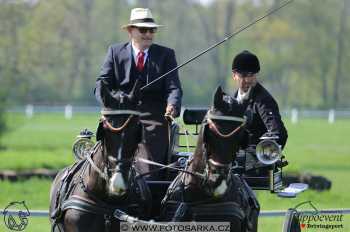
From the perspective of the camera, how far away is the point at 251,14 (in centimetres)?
7544

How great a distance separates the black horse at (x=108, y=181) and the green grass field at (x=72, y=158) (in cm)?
419

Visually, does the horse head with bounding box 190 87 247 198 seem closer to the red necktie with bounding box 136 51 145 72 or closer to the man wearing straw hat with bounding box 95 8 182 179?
the man wearing straw hat with bounding box 95 8 182 179

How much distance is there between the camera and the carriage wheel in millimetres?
9273

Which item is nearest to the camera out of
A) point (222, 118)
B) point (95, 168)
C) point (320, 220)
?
point (222, 118)

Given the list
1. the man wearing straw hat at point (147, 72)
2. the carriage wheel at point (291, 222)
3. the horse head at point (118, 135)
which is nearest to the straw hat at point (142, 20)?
the man wearing straw hat at point (147, 72)

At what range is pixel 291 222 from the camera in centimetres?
930

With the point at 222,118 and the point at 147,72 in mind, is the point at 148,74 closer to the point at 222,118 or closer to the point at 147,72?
the point at 147,72

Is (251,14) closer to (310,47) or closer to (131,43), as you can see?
(310,47)

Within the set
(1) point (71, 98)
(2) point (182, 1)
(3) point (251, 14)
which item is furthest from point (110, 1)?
(1) point (71, 98)

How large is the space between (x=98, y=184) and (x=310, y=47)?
64.5m

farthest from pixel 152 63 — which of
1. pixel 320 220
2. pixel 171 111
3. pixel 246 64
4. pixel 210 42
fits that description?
pixel 210 42

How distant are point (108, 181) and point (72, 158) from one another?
56.0ft

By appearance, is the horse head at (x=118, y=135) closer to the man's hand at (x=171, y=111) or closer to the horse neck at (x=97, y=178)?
the horse neck at (x=97, y=178)

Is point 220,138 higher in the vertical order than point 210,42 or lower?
higher
